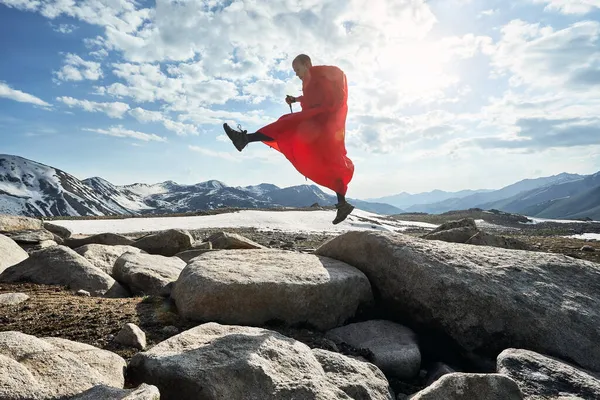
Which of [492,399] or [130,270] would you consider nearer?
[492,399]

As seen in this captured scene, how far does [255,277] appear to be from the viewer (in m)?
6.42

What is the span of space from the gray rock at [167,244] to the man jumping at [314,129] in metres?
6.98

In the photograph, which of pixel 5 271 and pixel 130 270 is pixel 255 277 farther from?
pixel 5 271

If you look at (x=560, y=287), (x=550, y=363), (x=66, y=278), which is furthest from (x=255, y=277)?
(x=560, y=287)

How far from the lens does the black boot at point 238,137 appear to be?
23.2 feet

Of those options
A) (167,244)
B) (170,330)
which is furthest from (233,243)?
(170,330)

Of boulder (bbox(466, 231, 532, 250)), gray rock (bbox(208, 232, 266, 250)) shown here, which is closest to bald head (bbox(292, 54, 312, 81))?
gray rock (bbox(208, 232, 266, 250))

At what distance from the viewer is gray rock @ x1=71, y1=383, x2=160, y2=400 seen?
3256 millimetres

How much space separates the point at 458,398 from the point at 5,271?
956 centimetres

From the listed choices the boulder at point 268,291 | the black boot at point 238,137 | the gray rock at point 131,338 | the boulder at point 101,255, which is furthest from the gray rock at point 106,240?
the gray rock at point 131,338

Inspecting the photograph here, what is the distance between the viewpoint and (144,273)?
8.62 metres

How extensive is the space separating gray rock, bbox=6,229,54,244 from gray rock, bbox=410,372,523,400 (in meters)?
13.1

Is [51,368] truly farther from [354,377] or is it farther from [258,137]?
[258,137]

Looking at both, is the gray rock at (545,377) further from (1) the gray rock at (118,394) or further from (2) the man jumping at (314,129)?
(2) the man jumping at (314,129)
